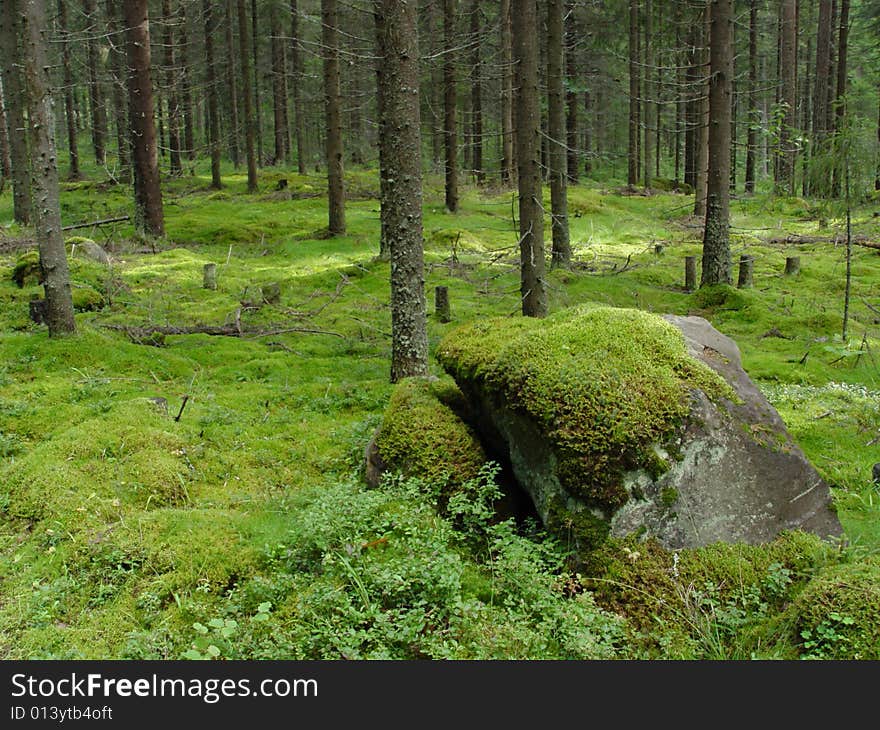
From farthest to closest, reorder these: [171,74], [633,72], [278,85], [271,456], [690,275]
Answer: [278,85] → [171,74] → [633,72] → [690,275] → [271,456]

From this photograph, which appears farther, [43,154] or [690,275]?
[690,275]

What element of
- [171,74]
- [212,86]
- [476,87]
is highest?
[212,86]

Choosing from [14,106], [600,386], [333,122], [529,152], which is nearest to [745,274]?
[529,152]

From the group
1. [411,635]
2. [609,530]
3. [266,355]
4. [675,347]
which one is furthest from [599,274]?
[411,635]

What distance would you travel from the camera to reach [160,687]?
11.3 feet

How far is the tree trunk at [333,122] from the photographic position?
53.5 ft

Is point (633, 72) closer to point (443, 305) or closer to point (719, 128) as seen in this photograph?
point (719, 128)

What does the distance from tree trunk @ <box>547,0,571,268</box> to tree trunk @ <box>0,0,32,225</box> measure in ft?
41.1

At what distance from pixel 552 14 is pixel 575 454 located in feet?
36.4

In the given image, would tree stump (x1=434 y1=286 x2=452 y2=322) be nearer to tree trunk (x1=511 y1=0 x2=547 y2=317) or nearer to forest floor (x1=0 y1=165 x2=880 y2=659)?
forest floor (x1=0 y1=165 x2=880 y2=659)

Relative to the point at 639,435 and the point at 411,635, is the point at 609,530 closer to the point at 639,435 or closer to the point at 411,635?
the point at 639,435

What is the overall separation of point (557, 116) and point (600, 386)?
35.7 ft

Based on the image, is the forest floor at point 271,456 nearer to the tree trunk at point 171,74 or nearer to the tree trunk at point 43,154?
the tree trunk at point 43,154

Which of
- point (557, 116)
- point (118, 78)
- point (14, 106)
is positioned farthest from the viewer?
point (118, 78)
